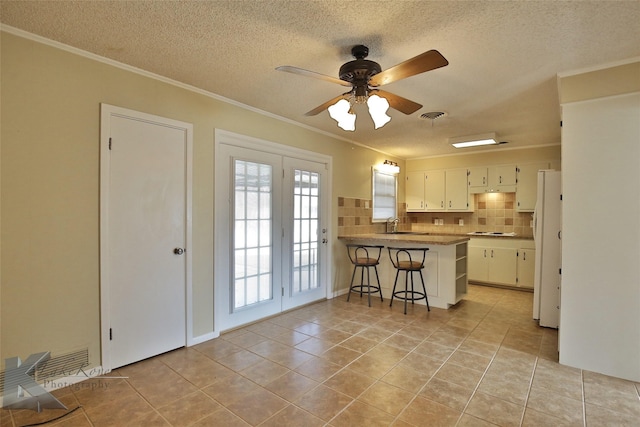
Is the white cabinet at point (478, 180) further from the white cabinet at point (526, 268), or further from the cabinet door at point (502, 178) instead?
the white cabinet at point (526, 268)

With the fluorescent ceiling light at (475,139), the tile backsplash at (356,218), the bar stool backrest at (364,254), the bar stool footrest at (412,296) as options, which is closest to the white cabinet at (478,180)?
the fluorescent ceiling light at (475,139)

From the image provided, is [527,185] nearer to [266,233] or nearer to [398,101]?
[398,101]

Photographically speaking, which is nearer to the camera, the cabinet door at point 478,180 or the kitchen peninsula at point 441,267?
the kitchen peninsula at point 441,267

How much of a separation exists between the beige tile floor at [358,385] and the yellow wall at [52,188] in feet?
1.64

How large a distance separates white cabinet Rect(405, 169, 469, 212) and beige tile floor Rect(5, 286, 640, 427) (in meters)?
2.98

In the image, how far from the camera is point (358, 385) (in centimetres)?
227

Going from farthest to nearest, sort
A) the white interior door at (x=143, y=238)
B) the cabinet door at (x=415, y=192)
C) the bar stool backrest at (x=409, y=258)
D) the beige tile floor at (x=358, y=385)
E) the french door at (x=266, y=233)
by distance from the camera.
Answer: the cabinet door at (x=415, y=192), the bar stool backrest at (x=409, y=258), the french door at (x=266, y=233), the white interior door at (x=143, y=238), the beige tile floor at (x=358, y=385)

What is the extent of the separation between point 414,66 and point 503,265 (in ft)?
15.0

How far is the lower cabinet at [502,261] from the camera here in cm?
503

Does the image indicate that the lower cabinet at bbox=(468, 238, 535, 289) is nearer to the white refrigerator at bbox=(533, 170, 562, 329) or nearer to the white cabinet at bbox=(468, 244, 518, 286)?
the white cabinet at bbox=(468, 244, 518, 286)

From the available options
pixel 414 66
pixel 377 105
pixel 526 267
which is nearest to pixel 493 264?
pixel 526 267

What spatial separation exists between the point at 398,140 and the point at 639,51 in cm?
294

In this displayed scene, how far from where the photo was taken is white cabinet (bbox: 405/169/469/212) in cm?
589

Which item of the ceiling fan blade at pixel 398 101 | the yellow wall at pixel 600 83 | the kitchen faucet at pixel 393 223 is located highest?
the yellow wall at pixel 600 83
